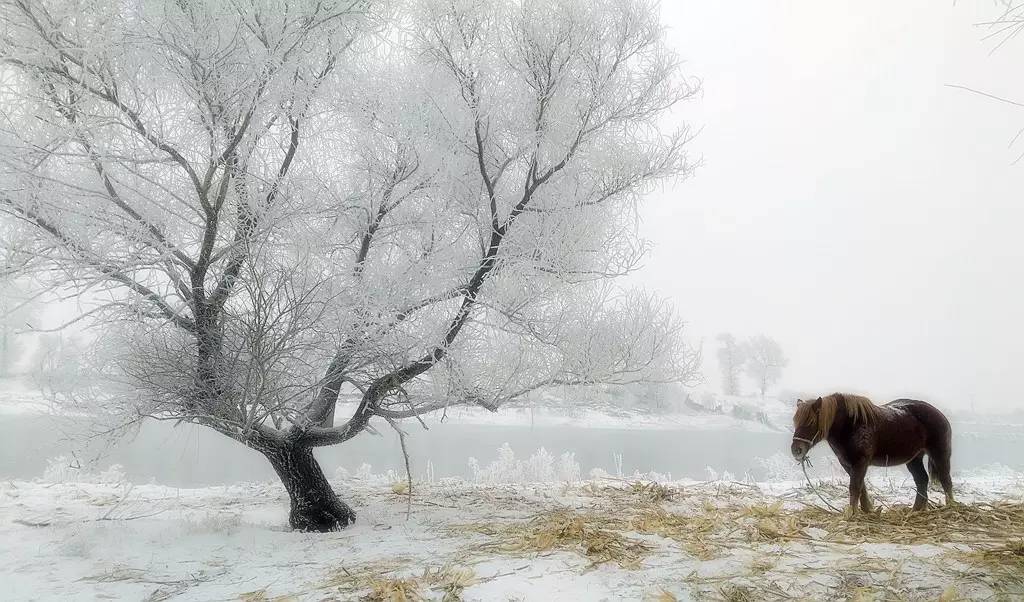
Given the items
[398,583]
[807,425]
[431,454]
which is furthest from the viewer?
[431,454]

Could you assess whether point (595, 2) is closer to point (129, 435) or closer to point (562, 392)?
point (562, 392)

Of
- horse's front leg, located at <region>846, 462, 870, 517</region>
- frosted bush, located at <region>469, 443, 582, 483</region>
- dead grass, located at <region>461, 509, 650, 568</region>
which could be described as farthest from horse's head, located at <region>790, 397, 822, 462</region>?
frosted bush, located at <region>469, 443, 582, 483</region>

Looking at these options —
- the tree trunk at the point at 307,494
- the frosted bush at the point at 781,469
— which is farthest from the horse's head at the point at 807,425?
the frosted bush at the point at 781,469

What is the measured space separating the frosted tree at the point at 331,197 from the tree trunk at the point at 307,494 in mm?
25

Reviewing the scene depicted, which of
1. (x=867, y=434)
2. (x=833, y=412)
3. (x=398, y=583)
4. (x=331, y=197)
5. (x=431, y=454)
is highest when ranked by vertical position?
(x=331, y=197)

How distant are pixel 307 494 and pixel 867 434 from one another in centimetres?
459

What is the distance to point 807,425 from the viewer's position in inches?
134

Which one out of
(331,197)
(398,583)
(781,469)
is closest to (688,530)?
(398,583)

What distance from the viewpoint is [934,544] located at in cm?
271

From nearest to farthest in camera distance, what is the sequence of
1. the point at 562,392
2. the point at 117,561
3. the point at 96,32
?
1. the point at 96,32
2. the point at 117,561
3. the point at 562,392

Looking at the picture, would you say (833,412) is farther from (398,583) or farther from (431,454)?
(431,454)

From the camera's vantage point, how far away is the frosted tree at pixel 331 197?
3.75 m

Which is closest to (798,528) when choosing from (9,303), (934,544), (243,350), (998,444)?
(934,544)

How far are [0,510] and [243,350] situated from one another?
3602mm
